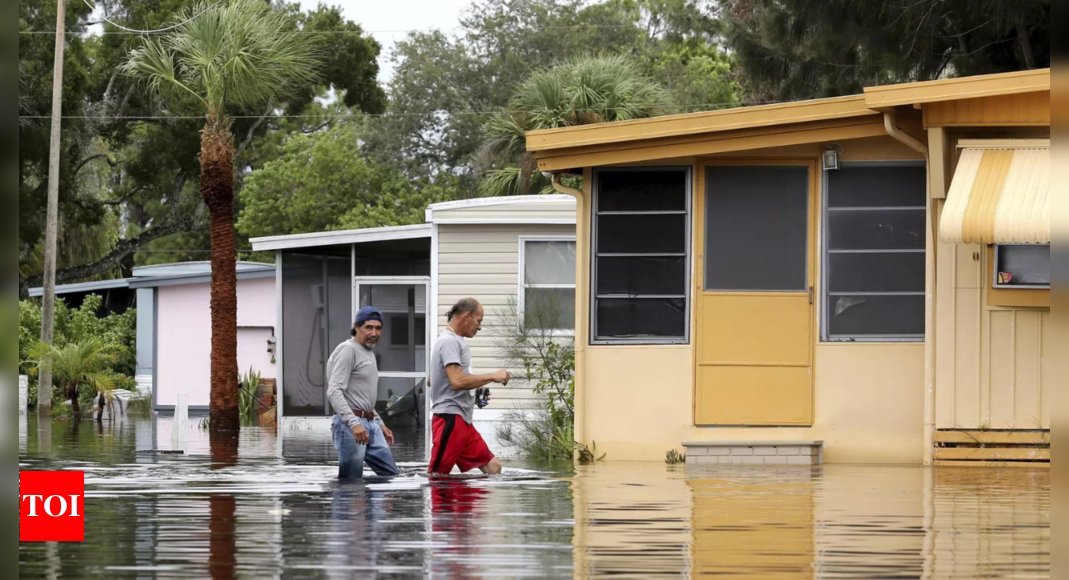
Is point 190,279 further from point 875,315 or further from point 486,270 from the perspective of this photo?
point 875,315

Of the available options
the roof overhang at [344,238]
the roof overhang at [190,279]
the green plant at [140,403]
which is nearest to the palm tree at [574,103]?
the roof overhang at [344,238]

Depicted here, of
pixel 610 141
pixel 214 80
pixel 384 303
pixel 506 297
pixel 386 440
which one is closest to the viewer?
pixel 386 440

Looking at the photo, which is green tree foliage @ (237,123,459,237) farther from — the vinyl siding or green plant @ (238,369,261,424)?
the vinyl siding

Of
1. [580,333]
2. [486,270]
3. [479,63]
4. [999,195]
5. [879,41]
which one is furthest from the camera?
[479,63]

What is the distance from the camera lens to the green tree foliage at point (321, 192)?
1892 inches

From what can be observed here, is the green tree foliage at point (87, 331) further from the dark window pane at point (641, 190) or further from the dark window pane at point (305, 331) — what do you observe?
the dark window pane at point (641, 190)

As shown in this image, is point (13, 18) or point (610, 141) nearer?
point (13, 18)

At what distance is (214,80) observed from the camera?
26156 mm

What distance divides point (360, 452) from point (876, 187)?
5.34 metres

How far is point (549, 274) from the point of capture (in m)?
20.8

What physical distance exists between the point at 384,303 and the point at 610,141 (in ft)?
38.1

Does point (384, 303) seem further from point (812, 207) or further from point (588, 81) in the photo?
point (812, 207)

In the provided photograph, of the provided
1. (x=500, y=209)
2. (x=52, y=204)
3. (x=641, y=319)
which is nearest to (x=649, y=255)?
(x=641, y=319)

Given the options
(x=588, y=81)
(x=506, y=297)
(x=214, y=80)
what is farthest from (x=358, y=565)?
(x=588, y=81)
